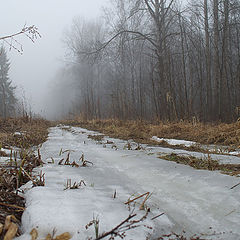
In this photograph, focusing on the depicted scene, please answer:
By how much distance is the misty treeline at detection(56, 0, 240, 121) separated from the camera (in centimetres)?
761

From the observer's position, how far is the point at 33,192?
1.02 m

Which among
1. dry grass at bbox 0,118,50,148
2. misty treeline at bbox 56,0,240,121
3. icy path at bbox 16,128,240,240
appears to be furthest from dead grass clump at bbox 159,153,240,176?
misty treeline at bbox 56,0,240,121

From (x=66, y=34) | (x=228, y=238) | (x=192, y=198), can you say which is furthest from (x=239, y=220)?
(x=66, y=34)

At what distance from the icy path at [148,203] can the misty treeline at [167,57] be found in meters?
5.16

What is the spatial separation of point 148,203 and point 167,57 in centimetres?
790

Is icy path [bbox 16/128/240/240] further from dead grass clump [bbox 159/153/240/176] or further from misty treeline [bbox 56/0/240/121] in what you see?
misty treeline [bbox 56/0/240/121]

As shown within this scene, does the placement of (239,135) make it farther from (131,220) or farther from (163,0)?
(163,0)

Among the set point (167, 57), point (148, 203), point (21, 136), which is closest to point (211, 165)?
point (148, 203)

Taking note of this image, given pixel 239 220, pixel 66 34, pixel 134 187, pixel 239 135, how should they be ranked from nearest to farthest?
1. pixel 239 220
2. pixel 134 187
3. pixel 239 135
4. pixel 66 34

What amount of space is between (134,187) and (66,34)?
21.0 metres

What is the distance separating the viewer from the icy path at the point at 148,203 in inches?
28.7

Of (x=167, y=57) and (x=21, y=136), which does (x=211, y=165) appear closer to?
(x=21, y=136)

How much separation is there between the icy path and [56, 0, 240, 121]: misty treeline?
5.16 meters

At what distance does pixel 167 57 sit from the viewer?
8031 mm
